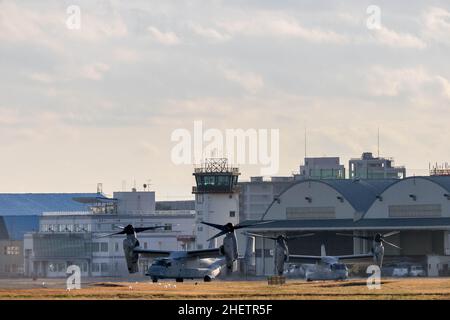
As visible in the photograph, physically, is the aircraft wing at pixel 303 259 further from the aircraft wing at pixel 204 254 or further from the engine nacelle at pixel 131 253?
the engine nacelle at pixel 131 253

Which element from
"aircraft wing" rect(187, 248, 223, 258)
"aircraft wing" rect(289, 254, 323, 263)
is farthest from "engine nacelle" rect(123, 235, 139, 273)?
"aircraft wing" rect(289, 254, 323, 263)

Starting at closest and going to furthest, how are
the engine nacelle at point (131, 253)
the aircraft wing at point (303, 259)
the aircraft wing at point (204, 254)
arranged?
the engine nacelle at point (131, 253) < the aircraft wing at point (204, 254) < the aircraft wing at point (303, 259)

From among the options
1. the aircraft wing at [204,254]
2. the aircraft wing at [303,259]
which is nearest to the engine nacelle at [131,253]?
the aircraft wing at [204,254]

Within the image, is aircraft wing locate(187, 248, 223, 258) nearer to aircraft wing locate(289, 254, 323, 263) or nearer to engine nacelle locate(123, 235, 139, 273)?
aircraft wing locate(289, 254, 323, 263)

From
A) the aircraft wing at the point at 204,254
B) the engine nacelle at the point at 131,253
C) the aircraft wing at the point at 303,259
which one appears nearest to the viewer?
the engine nacelle at the point at 131,253

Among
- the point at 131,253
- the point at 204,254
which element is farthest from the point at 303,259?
the point at 131,253

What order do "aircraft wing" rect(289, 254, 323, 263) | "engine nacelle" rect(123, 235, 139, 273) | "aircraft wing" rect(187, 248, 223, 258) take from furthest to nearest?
"aircraft wing" rect(289, 254, 323, 263) → "aircraft wing" rect(187, 248, 223, 258) → "engine nacelle" rect(123, 235, 139, 273)

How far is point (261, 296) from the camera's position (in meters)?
114

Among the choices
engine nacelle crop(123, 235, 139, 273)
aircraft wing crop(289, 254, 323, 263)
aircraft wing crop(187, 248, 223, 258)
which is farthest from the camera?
aircraft wing crop(289, 254, 323, 263)

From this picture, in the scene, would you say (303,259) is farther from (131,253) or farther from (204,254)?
(131,253)
